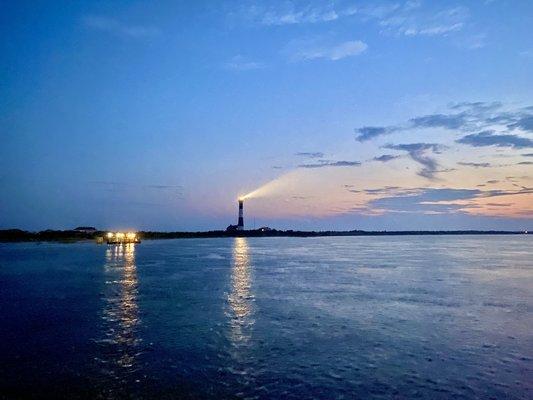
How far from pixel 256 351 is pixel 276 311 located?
7566 millimetres

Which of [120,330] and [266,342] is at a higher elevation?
[120,330]

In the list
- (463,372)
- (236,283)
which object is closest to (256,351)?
(463,372)

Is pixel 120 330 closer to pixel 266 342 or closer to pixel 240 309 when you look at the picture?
pixel 266 342

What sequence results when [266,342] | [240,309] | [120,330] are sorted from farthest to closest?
[240,309]
[120,330]
[266,342]

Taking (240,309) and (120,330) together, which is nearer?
(120,330)

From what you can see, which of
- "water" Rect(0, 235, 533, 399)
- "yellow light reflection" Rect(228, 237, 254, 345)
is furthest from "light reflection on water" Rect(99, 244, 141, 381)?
"yellow light reflection" Rect(228, 237, 254, 345)

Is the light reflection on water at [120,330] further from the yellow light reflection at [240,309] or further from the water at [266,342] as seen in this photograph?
the yellow light reflection at [240,309]

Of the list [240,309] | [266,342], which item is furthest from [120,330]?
[240,309]

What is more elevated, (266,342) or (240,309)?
(240,309)

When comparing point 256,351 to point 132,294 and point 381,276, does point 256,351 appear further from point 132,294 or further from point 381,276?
point 381,276

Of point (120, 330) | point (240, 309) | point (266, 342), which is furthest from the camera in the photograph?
point (240, 309)

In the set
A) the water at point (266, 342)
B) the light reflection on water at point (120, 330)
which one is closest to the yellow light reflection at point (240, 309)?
the water at point (266, 342)

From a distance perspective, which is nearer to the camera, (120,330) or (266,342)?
(266,342)

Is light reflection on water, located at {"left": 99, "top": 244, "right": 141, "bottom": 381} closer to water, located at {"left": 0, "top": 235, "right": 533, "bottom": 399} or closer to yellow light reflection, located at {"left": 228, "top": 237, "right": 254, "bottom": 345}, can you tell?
water, located at {"left": 0, "top": 235, "right": 533, "bottom": 399}
